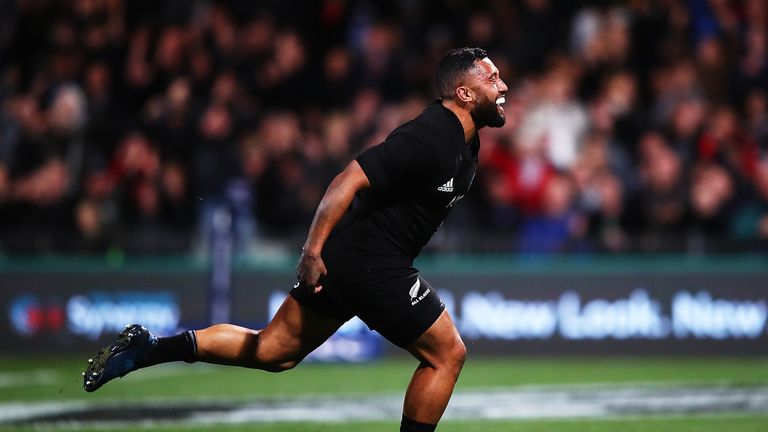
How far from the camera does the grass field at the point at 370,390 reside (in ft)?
32.0

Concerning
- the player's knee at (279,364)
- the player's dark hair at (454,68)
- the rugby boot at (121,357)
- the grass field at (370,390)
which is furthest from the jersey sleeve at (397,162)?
the grass field at (370,390)

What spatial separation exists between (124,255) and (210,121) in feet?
5.81

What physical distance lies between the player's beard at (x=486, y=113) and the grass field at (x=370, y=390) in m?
3.10

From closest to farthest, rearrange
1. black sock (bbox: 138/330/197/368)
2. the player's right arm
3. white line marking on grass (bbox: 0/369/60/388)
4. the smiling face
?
the player's right arm < the smiling face < black sock (bbox: 138/330/197/368) < white line marking on grass (bbox: 0/369/60/388)

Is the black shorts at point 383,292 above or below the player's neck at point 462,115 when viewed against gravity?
below

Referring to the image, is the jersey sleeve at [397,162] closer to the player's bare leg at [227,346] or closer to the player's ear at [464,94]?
the player's ear at [464,94]

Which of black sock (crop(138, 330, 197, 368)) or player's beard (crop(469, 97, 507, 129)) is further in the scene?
black sock (crop(138, 330, 197, 368))

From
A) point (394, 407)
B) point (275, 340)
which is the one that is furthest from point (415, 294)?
point (394, 407)

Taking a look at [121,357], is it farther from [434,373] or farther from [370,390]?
[370,390]

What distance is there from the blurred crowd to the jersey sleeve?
7393 millimetres

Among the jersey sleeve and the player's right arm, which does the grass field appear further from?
the jersey sleeve

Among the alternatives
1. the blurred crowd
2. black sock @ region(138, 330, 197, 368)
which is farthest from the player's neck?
the blurred crowd

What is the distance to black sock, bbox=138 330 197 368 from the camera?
24.6ft

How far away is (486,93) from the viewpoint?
713 cm
